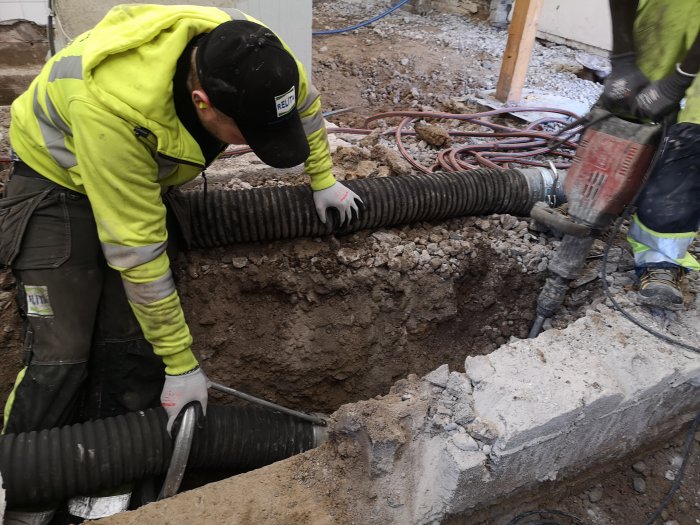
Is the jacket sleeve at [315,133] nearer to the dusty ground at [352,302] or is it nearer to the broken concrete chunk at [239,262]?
the dusty ground at [352,302]

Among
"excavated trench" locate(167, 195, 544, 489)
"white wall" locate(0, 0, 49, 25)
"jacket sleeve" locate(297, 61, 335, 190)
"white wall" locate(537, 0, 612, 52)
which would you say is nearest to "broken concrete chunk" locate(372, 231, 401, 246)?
"excavated trench" locate(167, 195, 544, 489)

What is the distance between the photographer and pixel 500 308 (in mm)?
2730

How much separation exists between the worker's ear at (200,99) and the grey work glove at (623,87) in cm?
146

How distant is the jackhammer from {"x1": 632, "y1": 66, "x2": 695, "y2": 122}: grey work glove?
0.05 m

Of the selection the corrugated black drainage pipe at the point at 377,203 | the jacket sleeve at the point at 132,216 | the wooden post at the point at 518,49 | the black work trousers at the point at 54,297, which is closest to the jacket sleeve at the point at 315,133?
the corrugated black drainage pipe at the point at 377,203

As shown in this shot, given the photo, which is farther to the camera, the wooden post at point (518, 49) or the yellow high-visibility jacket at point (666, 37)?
the wooden post at point (518, 49)

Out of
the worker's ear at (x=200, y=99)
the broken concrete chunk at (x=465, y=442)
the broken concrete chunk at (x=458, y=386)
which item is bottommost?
the broken concrete chunk at (x=465, y=442)

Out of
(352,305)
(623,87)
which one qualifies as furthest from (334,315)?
(623,87)

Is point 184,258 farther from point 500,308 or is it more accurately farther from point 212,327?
point 500,308

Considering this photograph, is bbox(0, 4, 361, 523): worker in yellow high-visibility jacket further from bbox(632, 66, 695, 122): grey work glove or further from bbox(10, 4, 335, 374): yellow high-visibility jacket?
bbox(632, 66, 695, 122): grey work glove

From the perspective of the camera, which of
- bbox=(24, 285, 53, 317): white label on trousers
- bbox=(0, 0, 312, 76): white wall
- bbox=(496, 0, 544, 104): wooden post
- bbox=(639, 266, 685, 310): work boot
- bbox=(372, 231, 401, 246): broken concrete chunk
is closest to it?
bbox=(24, 285, 53, 317): white label on trousers

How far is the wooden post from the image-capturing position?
4375 millimetres

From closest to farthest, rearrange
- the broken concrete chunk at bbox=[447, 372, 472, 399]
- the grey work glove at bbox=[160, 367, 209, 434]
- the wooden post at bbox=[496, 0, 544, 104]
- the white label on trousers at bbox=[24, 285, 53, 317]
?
1. the broken concrete chunk at bbox=[447, 372, 472, 399]
2. the grey work glove at bbox=[160, 367, 209, 434]
3. the white label on trousers at bbox=[24, 285, 53, 317]
4. the wooden post at bbox=[496, 0, 544, 104]

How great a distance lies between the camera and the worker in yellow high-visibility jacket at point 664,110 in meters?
1.88
